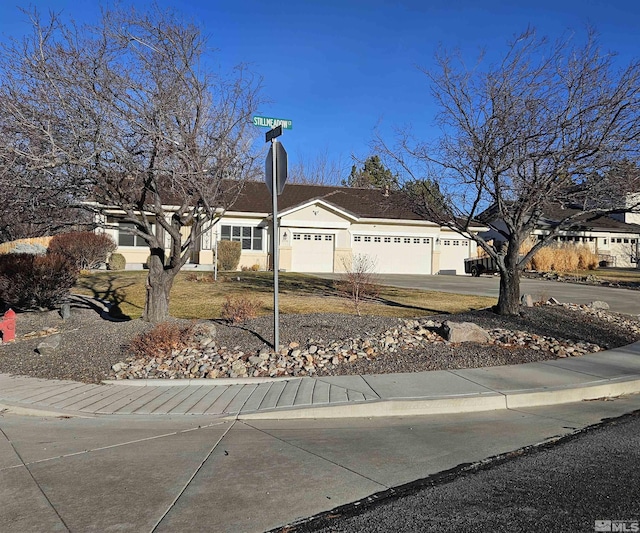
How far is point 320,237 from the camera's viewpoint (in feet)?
97.3

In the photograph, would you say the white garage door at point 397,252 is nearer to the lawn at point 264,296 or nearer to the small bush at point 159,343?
the lawn at point 264,296

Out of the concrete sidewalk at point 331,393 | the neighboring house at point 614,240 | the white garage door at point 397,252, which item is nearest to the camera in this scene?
the concrete sidewalk at point 331,393

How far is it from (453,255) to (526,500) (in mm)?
29998

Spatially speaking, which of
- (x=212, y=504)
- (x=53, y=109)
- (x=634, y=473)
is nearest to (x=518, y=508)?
(x=634, y=473)

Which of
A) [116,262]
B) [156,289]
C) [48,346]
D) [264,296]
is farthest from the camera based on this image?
[116,262]

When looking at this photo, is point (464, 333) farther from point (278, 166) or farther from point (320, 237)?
point (320, 237)

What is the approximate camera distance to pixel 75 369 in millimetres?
7953

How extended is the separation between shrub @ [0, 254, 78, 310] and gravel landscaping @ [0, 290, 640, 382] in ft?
6.92

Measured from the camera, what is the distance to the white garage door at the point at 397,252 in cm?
3066

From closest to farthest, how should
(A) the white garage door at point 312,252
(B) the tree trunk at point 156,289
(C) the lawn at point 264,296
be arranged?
(B) the tree trunk at point 156,289 < (C) the lawn at point 264,296 < (A) the white garage door at point 312,252

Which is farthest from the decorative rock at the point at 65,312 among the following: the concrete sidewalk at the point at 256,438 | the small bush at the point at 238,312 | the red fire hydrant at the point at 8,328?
the concrete sidewalk at the point at 256,438

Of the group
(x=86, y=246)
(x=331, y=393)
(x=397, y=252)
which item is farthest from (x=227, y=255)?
(x=331, y=393)

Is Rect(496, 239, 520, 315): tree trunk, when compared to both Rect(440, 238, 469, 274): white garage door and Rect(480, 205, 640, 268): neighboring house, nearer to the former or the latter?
Rect(440, 238, 469, 274): white garage door

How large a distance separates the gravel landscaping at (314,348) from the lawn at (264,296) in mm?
2913
